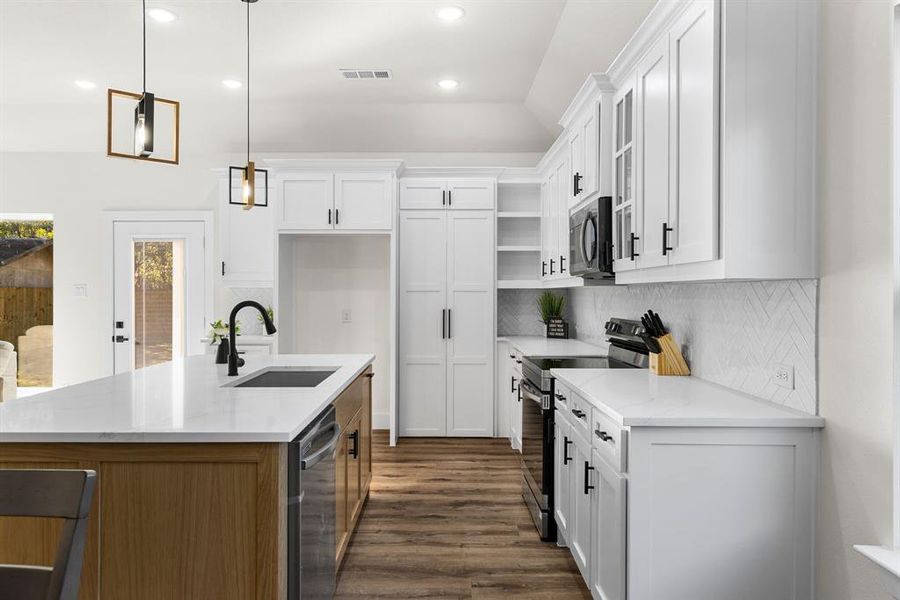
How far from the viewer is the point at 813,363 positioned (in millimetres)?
1938

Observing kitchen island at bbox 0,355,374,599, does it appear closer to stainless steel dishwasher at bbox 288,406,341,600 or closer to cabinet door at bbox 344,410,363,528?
stainless steel dishwasher at bbox 288,406,341,600

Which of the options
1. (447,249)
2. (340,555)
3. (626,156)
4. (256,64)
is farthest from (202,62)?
(340,555)

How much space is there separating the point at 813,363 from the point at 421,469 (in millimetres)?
3034

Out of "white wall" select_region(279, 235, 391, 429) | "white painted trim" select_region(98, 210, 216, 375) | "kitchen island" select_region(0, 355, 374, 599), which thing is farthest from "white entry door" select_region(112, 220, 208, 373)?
"kitchen island" select_region(0, 355, 374, 599)

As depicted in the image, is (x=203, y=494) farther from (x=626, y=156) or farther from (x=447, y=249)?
(x=447, y=249)

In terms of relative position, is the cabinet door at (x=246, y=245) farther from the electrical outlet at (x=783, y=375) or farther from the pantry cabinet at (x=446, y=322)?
the electrical outlet at (x=783, y=375)

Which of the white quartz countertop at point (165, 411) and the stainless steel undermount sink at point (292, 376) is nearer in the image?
the white quartz countertop at point (165, 411)

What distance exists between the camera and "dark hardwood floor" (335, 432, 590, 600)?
266cm

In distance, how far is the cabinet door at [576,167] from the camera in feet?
11.7

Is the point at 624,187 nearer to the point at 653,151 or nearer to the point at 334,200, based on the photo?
the point at 653,151

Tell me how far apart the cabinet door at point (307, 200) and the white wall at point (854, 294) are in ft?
13.0

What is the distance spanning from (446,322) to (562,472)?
8.23ft

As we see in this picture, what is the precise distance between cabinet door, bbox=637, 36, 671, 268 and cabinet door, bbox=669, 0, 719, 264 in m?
0.08

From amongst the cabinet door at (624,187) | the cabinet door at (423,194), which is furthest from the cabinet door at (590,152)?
the cabinet door at (423,194)
